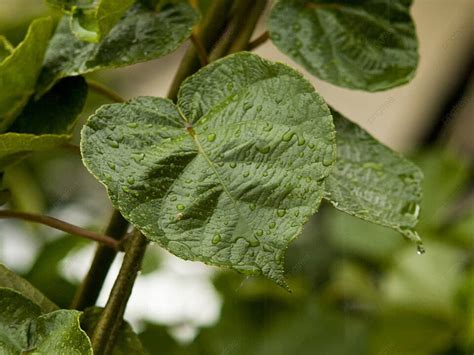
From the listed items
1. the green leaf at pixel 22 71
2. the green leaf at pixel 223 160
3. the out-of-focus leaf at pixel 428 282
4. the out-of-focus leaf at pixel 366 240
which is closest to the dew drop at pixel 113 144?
the green leaf at pixel 223 160

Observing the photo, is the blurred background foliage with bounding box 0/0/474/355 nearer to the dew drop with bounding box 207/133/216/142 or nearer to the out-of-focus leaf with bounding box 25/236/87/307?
the out-of-focus leaf with bounding box 25/236/87/307

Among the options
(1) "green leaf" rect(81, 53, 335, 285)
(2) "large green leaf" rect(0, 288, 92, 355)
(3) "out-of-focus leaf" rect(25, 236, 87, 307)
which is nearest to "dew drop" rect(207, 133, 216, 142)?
(1) "green leaf" rect(81, 53, 335, 285)

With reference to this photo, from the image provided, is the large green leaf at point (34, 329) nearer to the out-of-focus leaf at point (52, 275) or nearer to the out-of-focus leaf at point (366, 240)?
the out-of-focus leaf at point (52, 275)

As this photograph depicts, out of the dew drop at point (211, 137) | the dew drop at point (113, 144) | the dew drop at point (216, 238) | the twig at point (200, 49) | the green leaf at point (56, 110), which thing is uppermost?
the dew drop at point (211, 137)

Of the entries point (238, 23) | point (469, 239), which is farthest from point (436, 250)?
point (238, 23)

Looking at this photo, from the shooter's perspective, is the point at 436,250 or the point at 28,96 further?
the point at 436,250

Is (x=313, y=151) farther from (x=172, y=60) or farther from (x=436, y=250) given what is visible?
(x=172, y=60)

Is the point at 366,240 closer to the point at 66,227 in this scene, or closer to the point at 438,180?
the point at 438,180
